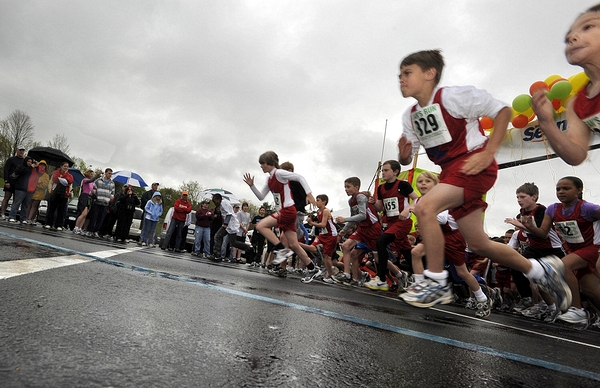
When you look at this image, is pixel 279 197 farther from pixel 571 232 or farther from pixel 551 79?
pixel 551 79

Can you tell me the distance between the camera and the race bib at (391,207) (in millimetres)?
6891

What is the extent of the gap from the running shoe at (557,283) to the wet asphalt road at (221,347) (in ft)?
1.03

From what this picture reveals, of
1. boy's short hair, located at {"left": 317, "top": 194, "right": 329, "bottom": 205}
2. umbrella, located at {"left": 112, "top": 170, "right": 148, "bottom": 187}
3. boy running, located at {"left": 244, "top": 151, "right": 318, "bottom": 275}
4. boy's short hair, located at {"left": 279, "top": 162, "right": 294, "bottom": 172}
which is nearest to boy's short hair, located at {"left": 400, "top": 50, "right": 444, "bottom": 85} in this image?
boy running, located at {"left": 244, "top": 151, "right": 318, "bottom": 275}

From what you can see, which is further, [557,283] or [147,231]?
[147,231]

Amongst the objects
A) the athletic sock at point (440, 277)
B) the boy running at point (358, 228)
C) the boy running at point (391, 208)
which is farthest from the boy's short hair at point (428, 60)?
the boy running at point (358, 228)

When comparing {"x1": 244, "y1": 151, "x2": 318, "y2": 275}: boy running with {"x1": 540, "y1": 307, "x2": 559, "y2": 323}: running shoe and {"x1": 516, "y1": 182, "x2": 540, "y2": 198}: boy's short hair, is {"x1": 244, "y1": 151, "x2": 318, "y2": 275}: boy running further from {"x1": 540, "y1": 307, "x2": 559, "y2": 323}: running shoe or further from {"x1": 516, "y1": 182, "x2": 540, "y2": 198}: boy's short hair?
{"x1": 540, "y1": 307, "x2": 559, "y2": 323}: running shoe

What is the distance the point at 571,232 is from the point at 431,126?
3.11m

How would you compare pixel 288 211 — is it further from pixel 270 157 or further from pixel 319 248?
pixel 319 248

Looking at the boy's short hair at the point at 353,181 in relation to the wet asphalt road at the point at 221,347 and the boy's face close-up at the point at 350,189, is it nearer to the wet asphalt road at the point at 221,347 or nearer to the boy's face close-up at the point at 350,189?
the boy's face close-up at the point at 350,189

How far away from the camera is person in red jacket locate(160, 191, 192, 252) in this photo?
1207cm

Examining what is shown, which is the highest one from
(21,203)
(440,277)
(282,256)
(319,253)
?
(21,203)

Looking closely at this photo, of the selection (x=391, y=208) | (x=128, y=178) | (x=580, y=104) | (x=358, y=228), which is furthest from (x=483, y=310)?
(x=128, y=178)

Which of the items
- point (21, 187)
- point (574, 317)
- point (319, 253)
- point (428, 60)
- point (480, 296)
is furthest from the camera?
point (21, 187)

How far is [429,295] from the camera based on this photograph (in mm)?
2695
